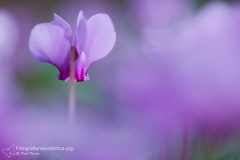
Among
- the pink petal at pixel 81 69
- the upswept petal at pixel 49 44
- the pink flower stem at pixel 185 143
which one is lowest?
the pink flower stem at pixel 185 143

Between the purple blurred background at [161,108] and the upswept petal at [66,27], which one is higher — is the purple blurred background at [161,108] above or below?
below

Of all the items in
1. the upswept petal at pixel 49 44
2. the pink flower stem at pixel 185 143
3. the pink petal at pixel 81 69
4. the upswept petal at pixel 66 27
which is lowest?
the pink flower stem at pixel 185 143

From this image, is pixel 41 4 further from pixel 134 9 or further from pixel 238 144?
pixel 238 144

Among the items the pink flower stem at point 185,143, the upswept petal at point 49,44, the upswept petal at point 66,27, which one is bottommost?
the pink flower stem at point 185,143

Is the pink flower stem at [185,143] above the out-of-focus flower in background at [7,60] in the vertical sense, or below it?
below

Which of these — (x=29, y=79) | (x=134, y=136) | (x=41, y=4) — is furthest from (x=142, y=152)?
(x=41, y=4)
